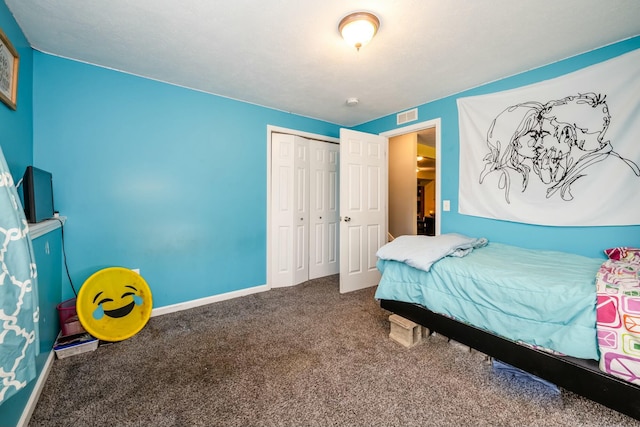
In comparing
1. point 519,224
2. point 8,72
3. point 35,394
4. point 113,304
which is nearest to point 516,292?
point 519,224

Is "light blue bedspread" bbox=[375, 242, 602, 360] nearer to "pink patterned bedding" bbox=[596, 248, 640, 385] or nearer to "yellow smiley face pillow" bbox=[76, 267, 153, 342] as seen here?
"pink patterned bedding" bbox=[596, 248, 640, 385]

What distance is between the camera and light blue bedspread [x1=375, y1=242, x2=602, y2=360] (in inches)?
51.2

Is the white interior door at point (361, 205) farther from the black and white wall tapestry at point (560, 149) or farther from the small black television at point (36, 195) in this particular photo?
the small black television at point (36, 195)

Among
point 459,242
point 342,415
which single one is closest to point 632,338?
point 459,242

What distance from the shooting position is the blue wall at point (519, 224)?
1910mm

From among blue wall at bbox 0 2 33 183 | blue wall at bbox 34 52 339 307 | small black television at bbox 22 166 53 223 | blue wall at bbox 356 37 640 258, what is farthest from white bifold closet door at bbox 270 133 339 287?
blue wall at bbox 0 2 33 183

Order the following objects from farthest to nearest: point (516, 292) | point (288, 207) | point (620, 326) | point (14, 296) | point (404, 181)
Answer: point (404, 181) < point (288, 207) < point (516, 292) < point (620, 326) < point (14, 296)

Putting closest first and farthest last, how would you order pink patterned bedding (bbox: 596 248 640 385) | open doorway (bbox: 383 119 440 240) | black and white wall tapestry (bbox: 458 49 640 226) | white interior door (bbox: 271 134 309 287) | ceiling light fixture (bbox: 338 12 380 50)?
1. pink patterned bedding (bbox: 596 248 640 385)
2. ceiling light fixture (bbox: 338 12 380 50)
3. black and white wall tapestry (bbox: 458 49 640 226)
4. white interior door (bbox: 271 134 309 287)
5. open doorway (bbox: 383 119 440 240)

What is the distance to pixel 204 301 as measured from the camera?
2.84 meters

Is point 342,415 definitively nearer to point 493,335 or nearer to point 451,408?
point 451,408

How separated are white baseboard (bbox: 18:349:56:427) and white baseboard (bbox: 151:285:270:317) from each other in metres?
0.83

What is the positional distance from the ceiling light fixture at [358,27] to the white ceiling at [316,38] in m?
0.04

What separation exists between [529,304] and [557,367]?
326 mm

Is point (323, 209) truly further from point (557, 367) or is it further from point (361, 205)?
point (557, 367)
